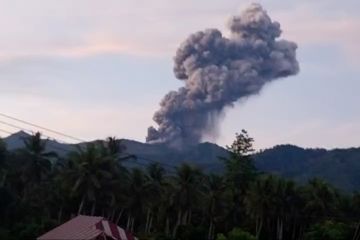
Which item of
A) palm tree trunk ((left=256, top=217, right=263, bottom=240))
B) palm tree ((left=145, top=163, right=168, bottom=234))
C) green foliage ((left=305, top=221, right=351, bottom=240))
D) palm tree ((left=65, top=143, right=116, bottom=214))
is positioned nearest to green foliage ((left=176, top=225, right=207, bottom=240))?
palm tree ((left=145, top=163, right=168, bottom=234))

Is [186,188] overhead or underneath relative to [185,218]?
overhead

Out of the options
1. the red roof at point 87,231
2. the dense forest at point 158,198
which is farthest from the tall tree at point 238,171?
the red roof at point 87,231

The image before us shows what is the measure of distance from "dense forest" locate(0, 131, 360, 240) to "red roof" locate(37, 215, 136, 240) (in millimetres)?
19612

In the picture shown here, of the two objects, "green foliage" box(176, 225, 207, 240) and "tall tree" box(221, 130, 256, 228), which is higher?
"tall tree" box(221, 130, 256, 228)

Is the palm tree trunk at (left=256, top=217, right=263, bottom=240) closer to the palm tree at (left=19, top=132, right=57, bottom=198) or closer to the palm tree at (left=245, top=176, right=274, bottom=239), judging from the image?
the palm tree at (left=245, top=176, right=274, bottom=239)

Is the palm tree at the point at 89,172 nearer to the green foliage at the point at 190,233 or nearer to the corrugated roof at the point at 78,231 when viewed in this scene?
the green foliage at the point at 190,233

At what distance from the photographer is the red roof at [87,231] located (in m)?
52.1

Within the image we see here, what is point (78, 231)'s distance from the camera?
53.8 metres

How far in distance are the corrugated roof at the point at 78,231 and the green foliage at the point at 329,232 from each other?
106ft

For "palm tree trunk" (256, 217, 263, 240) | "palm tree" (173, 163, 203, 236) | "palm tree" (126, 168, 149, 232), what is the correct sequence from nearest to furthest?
"palm tree" (126, 168, 149, 232) → "palm tree" (173, 163, 203, 236) → "palm tree trunk" (256, 217, 263, 240)

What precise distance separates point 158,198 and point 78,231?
35.4m

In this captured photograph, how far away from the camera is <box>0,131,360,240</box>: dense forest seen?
80938 mm

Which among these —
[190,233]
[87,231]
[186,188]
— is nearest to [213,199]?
[186,188]

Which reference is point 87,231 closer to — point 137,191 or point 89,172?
point 89,172
